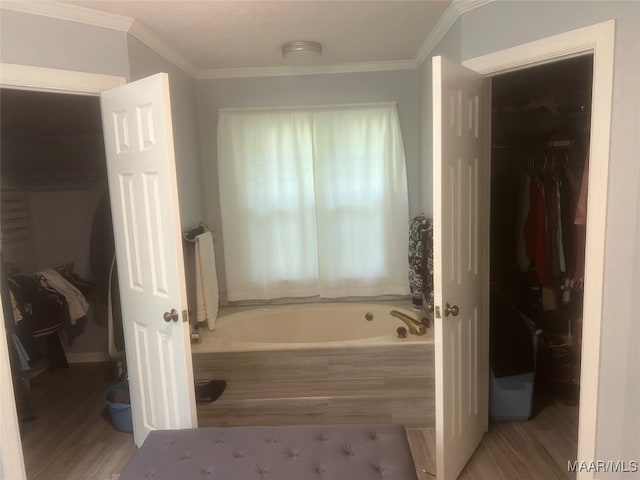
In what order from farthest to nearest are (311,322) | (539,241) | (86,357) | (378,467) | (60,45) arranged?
1. (86,357)
2. (311,322)
3. (539,241)
4. (60,45)
5. (378,467)

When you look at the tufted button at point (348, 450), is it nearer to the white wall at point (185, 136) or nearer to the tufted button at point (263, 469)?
the tufted button at point (263, 469)

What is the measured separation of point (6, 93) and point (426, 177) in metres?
2.76

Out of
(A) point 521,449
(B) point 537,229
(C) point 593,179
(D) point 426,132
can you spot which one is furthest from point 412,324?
(C) point 593,179

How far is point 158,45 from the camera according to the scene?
8.48 feet

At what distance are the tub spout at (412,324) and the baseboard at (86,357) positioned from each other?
2546 mm

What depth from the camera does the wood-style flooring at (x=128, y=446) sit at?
2.26m

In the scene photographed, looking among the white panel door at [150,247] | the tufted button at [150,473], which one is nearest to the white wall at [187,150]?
the white panel door at [150,247]

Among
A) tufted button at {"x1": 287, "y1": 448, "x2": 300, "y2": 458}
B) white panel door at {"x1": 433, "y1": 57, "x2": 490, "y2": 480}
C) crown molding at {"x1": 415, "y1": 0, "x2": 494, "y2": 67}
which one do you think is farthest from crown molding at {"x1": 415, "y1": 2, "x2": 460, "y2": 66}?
tufted button at {"x1": 287, "y1": 448, "x2": 300, "y2": 458}

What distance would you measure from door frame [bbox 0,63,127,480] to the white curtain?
4.76 ft

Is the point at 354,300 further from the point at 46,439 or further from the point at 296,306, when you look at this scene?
the point at 46,439

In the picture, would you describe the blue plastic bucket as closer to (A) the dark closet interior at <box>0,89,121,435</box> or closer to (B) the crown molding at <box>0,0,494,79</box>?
(A) the dark closet interior at <box>0,89,121,435</box>

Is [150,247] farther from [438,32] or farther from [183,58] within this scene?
[438,32]

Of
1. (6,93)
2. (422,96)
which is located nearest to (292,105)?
(422,96)

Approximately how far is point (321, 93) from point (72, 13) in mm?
1829
